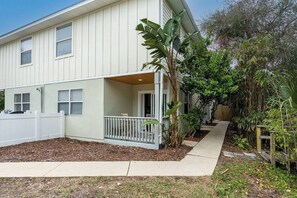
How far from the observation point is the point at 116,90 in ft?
31.8

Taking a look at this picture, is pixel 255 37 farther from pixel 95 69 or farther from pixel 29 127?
pixel 29 127

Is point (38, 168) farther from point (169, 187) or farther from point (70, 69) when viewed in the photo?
point (70, 69)

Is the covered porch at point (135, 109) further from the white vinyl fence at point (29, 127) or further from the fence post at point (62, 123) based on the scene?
the white vinyl fence at point (29, 127)

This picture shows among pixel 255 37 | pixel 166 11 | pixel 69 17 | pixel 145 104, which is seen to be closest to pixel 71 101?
pixel 145 104

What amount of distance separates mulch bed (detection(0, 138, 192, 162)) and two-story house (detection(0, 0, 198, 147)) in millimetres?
766

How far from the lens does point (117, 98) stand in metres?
9.70

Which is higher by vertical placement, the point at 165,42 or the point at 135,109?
the point at 165,42

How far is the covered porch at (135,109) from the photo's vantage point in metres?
7.48

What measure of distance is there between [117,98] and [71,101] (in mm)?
2350

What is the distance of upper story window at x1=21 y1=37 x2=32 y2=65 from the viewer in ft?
38.1

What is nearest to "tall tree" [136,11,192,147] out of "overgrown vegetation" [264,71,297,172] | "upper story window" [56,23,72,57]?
"overgrown vegetation" [264,71,297,172]

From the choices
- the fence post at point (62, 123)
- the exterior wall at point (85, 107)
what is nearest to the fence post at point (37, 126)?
the fence post at point (62, 123)

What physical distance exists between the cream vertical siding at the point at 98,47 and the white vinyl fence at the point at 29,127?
7.03 feet

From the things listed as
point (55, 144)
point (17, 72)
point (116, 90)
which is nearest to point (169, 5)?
point (116, 90)
